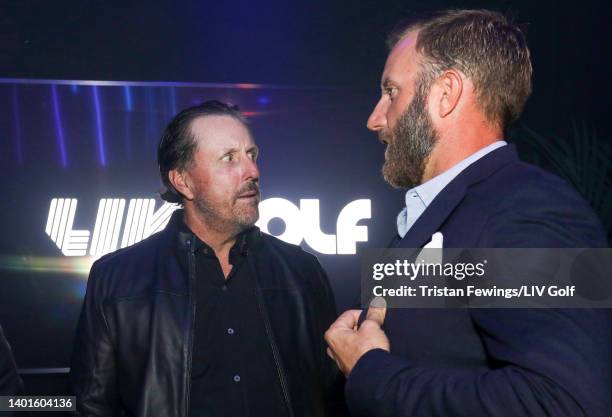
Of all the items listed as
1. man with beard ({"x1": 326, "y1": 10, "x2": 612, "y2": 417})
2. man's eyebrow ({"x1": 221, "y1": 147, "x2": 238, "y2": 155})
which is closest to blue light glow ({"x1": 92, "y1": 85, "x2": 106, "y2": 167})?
man's eyebrow ({"x1": 221, "y1": 147, "x2": 238, "y2": 155})

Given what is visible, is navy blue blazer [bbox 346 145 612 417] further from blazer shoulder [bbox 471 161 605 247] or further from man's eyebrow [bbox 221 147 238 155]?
man's eyebrow [bbox 221 147 238 155]

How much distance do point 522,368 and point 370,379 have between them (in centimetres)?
27

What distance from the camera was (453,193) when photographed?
1.25 m

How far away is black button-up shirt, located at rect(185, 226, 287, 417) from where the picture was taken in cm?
225

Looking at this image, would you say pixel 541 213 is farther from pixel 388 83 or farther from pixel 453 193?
pixel 388 83

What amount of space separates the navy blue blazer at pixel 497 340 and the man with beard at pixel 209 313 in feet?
3.93

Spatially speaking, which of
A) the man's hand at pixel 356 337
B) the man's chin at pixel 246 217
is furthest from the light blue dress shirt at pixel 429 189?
the man's chin at pixel 246 217

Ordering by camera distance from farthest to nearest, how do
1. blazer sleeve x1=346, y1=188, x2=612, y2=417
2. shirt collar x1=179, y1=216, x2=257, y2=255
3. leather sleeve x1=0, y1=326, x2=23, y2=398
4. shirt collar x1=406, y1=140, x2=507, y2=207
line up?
shirt collar x1=179, y1=216, x2=257, y2=255, leather sleeve x1=0, y1=326, x2=23, y2=398, shirt collar x1=406, y1=140, x2=507, y2=207, blazer sleeve x1=346, y1=188, x2=612, y2=417

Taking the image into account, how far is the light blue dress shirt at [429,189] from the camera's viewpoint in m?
1.31

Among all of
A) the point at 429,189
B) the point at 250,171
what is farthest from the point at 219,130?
the point at 429,189

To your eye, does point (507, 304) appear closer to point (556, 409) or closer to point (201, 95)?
point (556, 409)

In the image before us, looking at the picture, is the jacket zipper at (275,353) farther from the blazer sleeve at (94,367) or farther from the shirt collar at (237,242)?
the blazer sleeve at (94,367)

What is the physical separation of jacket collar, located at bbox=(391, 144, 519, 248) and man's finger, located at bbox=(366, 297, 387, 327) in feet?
0.43

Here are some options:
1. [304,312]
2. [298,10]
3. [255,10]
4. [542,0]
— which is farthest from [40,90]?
[542,0]
